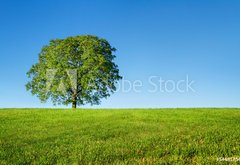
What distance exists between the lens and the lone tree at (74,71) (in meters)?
39.3

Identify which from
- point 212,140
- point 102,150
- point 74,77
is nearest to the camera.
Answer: point 102,150

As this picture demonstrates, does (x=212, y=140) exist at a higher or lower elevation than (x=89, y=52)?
lower

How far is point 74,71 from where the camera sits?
3906cm

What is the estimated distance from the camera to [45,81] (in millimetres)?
41094

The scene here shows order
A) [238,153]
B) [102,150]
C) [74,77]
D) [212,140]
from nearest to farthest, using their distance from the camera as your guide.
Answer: [238,153] → [102,150] → [212,140] → [74,77]

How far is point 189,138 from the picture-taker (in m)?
12.0

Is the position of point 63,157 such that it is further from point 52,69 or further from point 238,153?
point 52,69

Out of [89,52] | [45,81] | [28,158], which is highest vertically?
[89,52]

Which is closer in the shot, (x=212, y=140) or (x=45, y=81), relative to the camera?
(x=212, y=140)

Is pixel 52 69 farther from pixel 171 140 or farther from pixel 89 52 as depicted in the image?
pixel 171 140

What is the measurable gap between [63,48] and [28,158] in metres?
32.8

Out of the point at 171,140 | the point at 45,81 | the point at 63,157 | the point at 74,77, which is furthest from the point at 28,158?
the point at 45,81

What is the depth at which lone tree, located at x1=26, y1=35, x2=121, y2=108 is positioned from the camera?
39.3 metres

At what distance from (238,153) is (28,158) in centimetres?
681
